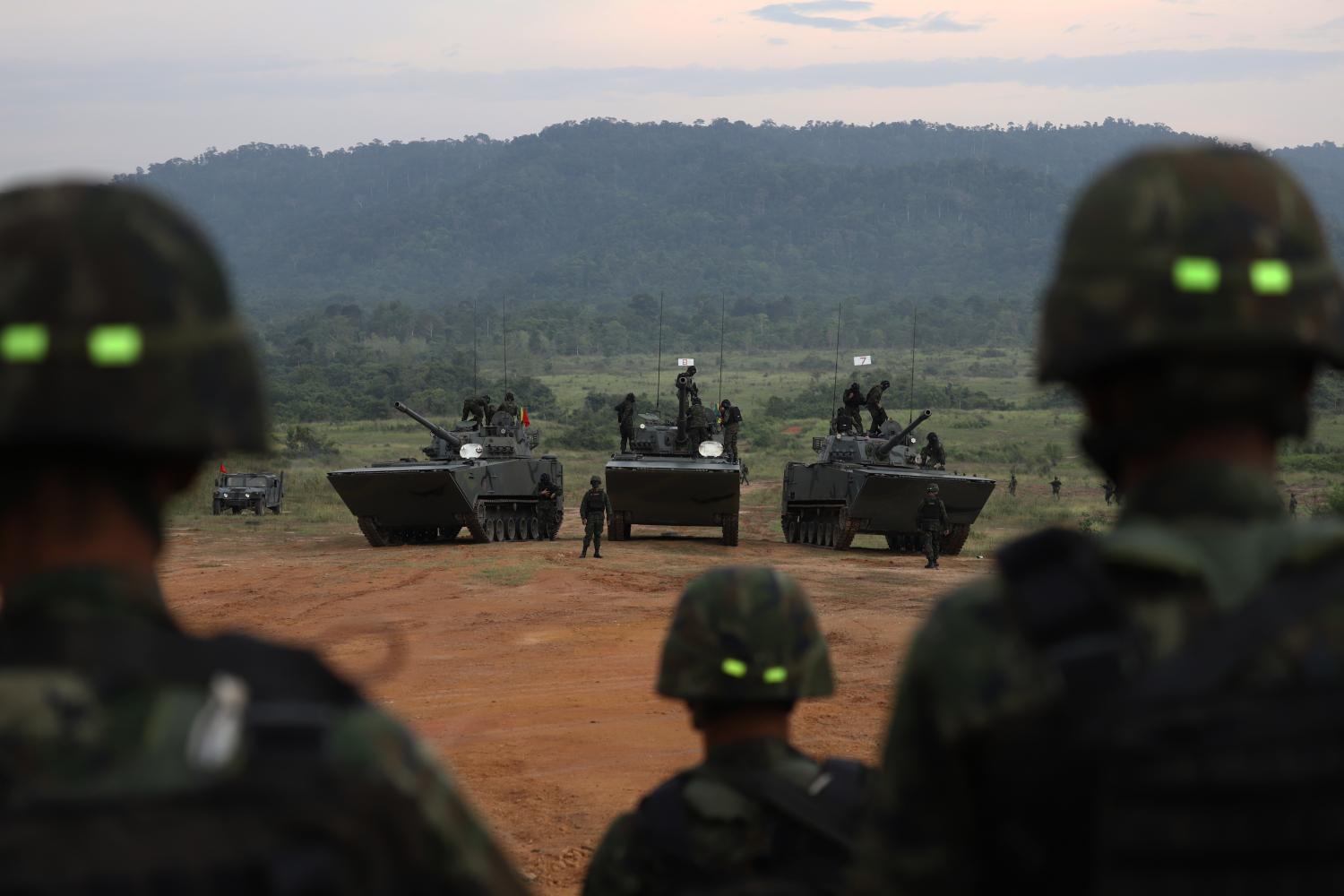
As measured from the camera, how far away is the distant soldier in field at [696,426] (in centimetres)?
2572

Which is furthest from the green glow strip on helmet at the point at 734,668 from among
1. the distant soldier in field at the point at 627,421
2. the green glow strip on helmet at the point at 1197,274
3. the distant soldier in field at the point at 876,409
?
the distant soldier in field at the point at 876,409

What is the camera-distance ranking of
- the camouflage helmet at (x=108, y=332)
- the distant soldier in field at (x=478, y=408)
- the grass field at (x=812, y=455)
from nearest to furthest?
1. the camouflage helmet at (x=108, y=332)
2. the distant soldier in field at (x=478, y=408)
3. the grass field at (x=812, y=455)

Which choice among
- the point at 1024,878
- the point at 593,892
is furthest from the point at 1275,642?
the point at 593,892

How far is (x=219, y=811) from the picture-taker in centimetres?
165

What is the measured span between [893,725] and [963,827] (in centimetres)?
14

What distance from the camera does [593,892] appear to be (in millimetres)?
3172

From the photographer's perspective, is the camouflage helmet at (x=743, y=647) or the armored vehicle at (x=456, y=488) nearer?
the camouflage helmet at (x=743, y=647)

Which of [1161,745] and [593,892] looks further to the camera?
[593,892]

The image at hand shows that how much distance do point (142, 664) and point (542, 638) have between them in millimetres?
13433

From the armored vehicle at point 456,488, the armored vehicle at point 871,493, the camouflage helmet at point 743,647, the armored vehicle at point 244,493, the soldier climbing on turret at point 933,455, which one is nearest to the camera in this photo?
the camouflage helmet at point 743,647

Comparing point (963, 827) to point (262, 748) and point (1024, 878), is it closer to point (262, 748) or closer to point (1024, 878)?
point (1024, 878)

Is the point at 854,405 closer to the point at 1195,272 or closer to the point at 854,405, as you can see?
the point at 854,405

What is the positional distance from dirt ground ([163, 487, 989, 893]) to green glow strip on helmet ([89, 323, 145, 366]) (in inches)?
21.2

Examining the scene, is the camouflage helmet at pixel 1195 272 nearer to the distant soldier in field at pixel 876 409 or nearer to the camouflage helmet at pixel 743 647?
the camouflage helmet at pixel 743 647
